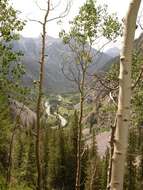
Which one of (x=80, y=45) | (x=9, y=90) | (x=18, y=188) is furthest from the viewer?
(x=80, y=45)

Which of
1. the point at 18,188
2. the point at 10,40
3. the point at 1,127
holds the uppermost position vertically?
the point at 10,40

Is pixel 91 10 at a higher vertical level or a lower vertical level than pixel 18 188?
higher

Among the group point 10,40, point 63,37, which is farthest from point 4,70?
point 63,37

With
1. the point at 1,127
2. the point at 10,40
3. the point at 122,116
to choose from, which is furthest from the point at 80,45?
the point at 122,116

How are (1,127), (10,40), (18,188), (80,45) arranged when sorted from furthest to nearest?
1. (80,45)
2. (1,127)
3. (10,40)
4. (18,188)

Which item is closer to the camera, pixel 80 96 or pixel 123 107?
pixel 123 107

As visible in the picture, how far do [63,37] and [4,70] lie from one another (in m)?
10.8

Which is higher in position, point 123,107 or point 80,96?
point 80,96

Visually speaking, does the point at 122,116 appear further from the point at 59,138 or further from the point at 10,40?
the point at 59,138

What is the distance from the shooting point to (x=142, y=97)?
3125cm

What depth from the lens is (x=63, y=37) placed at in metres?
30.1

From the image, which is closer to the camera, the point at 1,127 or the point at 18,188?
the point at 18,188

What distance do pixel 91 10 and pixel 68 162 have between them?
48762 millimetres

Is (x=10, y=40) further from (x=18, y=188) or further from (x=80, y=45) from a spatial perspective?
(x=80, y=45)
